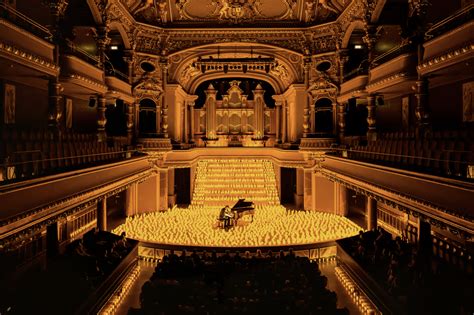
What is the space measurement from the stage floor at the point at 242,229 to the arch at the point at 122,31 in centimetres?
727

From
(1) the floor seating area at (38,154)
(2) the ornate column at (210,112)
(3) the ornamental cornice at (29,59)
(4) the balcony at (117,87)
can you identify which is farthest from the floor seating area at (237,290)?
(2) the ornate column at (210,112)

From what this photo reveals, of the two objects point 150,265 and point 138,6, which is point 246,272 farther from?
point 138,6

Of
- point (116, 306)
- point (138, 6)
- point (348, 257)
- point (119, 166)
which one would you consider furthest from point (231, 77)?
point (116, 306)

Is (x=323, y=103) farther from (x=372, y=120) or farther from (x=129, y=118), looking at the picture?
(x=129, y=118)

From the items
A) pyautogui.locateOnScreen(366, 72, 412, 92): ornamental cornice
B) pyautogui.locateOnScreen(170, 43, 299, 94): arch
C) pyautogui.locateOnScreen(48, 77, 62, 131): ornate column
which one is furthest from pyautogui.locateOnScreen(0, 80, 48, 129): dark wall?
pyautogui.locateOnScreen(366, 72, 412, 92): ornamental cornice

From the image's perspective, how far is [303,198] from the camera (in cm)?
2067

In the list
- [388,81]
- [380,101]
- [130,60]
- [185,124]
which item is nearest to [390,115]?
[380,101]

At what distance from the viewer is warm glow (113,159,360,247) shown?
43.3 feet

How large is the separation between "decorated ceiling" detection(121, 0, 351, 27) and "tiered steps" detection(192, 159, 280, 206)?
744 cm

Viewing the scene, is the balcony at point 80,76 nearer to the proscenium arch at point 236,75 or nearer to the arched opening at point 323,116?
the proscenium arch at point 236,75

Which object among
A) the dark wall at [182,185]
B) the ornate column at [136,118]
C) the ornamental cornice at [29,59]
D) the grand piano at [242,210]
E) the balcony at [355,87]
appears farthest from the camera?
the dark wall at [182,185]

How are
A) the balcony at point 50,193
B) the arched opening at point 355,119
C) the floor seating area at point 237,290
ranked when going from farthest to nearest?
the arched opening at point 355,119, the floor seating area at point 237,290, the balcony at point 50,193

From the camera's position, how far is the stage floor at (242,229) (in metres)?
12.9

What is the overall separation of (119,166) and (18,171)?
215 inches
